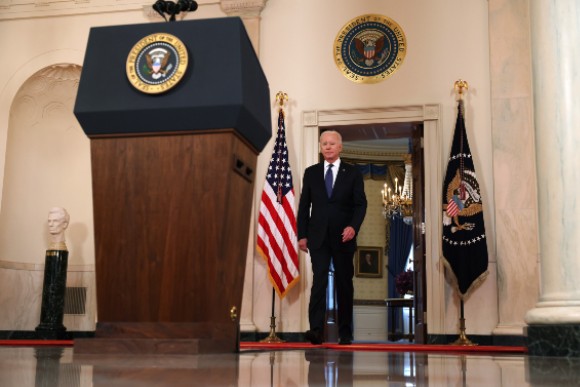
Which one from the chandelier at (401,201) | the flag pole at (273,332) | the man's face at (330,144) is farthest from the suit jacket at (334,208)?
the chandelier at (401,201)

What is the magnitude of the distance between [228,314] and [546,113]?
2.80 metres

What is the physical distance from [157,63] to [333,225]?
9.49 feet

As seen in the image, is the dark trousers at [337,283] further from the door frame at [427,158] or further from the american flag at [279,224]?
the door frame at [427,158]

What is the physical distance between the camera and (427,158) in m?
8.05

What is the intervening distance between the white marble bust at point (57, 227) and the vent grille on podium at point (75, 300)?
0.63m

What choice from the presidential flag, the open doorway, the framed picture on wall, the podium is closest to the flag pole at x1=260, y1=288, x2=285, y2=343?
the presidential flag

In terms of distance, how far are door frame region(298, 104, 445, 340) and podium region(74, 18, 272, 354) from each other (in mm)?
5151

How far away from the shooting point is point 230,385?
150 centimetres

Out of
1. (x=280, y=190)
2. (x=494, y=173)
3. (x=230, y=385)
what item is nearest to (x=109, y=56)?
(x=230, y=385)

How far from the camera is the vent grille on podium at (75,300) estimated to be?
8945 mm

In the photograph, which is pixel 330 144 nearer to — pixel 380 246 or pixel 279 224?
pixel 279 224

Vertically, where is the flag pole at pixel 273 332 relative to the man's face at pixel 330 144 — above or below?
below

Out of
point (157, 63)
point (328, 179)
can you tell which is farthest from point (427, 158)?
point (157, 63)

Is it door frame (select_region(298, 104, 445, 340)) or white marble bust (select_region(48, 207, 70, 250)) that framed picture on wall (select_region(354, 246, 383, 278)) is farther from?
white marble bust (select_region(48, 207, 70, 250))
